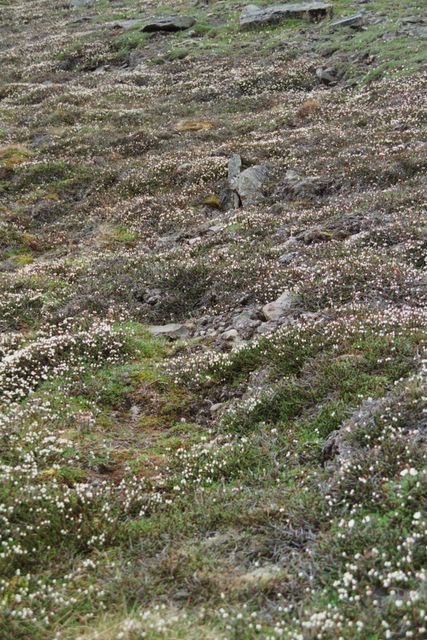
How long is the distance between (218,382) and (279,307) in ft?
8.34

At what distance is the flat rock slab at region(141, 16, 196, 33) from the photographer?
4775 centimetres

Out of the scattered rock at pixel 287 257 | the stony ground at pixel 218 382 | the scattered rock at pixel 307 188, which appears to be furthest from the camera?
the scattered rock at pixel 307 188

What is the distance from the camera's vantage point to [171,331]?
12.1 meters

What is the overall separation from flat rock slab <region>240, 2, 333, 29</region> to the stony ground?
2072 centimetres

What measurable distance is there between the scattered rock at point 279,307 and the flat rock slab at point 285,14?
1505 inches

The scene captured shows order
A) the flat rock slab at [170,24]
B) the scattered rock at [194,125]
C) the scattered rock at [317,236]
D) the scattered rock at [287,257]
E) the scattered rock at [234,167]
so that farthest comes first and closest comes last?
the flat rock slab at [170,24], the scattered rock at [194,125], the scattered rock at [234,167], the scattered rock at [317,236], the scattered rock at [287,257]

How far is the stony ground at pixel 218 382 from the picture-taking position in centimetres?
538

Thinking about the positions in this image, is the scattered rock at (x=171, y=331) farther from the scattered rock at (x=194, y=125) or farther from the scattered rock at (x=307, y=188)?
the scattered rock at (x=194, y=125)

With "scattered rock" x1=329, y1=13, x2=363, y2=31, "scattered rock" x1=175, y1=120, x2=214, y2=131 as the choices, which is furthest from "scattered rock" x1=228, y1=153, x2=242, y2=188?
"scattered rock" x1=329, y1=13, x2=363, y2=31

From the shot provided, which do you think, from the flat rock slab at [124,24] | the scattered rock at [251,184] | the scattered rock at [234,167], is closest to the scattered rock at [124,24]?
the flat rock slab at [124,24]

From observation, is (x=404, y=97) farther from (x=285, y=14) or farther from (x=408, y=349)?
(x=285, y=14)

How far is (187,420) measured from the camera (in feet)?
30.2

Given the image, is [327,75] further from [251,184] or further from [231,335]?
[231,335]

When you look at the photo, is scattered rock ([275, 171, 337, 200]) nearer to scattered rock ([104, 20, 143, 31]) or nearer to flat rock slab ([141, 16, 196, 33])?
flat rock slab ([141, 16, 196, 33])
